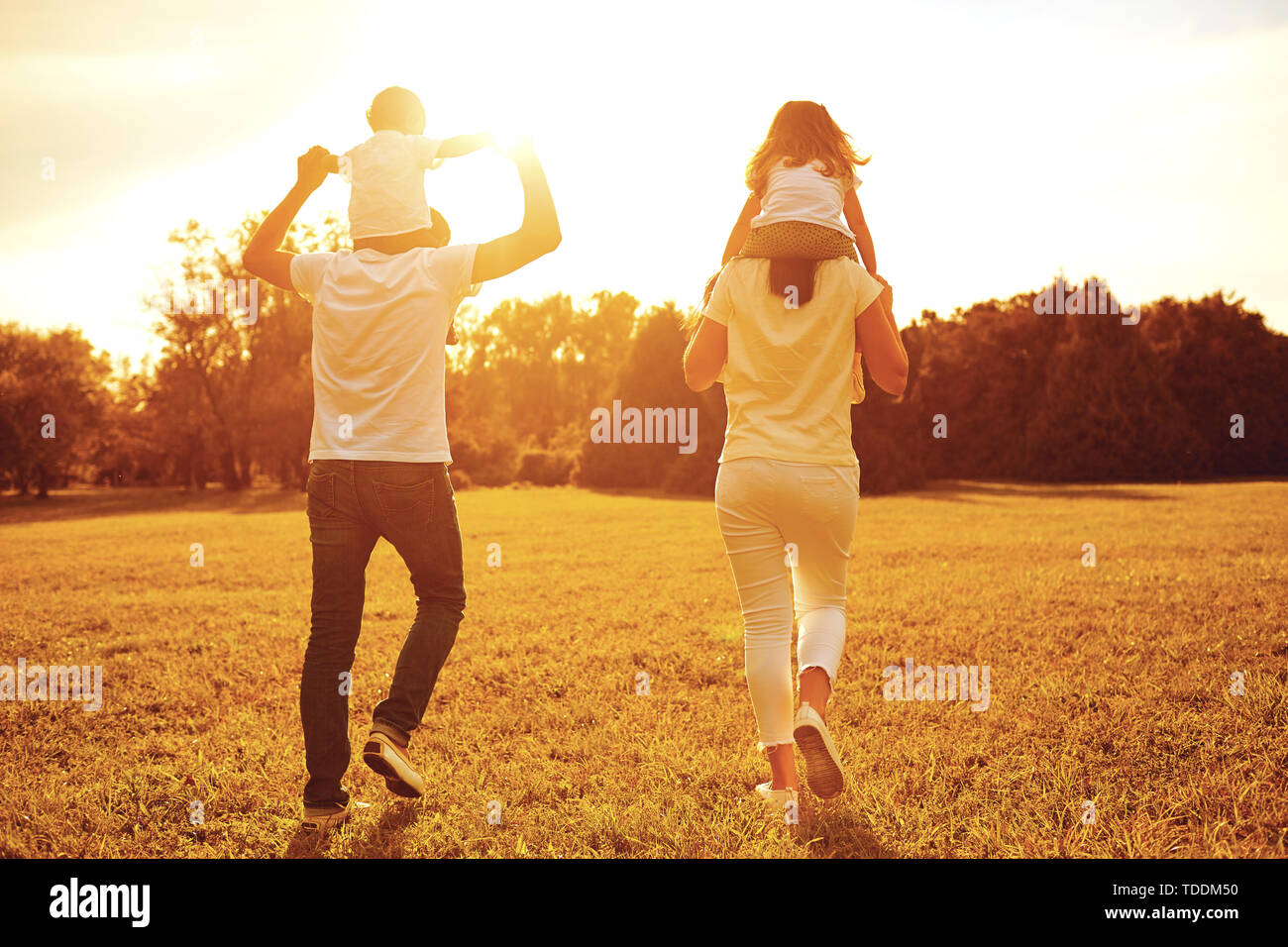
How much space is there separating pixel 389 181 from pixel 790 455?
1786 mm

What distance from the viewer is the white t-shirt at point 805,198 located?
312 cm

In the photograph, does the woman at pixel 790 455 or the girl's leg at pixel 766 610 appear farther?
the girl's leg at pixel 766 610

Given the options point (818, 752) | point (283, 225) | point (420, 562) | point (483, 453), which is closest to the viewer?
point (818, 752)

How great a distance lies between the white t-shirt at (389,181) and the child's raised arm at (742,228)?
1.14m

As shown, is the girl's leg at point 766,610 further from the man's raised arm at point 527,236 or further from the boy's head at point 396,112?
the boy's head at point 396,112

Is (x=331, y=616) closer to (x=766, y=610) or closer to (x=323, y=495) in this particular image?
(x=323, y=495)

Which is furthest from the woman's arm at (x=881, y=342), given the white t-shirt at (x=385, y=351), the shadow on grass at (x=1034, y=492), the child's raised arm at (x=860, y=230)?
the shadow on grass at (x=1034, y=492)

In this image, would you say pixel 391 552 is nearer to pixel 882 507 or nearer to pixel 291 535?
pixel 291 535

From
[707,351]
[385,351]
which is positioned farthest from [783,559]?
[385,351]

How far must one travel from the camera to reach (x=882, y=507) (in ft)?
73.1

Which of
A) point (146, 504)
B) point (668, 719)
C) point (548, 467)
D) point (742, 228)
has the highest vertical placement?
point (742, 228)

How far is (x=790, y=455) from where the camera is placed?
307 centimetres

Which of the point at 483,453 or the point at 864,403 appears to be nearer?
the point at 864,403

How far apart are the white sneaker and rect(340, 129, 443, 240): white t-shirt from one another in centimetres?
231
